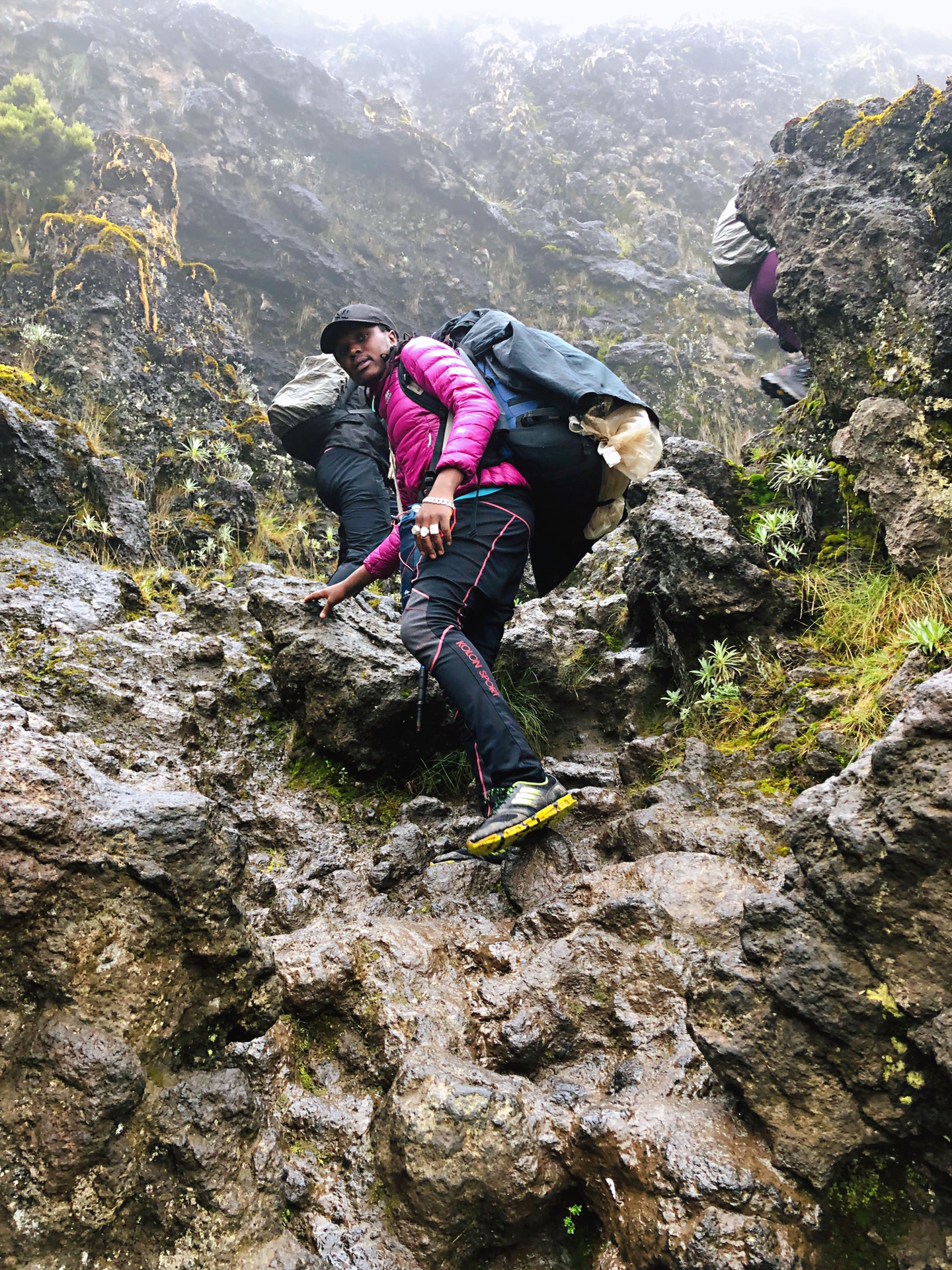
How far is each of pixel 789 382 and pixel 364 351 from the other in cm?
380

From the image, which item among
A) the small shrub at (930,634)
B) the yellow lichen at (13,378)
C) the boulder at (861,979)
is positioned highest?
the small shrub at (930,634)

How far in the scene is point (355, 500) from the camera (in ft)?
15.0

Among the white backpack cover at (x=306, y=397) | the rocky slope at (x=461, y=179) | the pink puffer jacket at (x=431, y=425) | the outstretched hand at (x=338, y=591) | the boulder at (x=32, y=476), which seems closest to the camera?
the pink puffer jacket at (x=431, y=425)

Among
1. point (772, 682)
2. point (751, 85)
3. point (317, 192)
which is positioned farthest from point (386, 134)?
point (772, 682)

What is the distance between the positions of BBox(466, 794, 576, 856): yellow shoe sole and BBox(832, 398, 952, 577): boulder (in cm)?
194

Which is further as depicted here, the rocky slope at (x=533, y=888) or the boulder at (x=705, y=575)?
the boulder at (x=705, y=575)

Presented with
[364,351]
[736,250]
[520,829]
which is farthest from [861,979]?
[736,250]

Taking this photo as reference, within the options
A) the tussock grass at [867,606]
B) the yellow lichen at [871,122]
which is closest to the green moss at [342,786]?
the tussock grass at [867,606]

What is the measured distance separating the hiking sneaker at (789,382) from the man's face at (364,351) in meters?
3.55

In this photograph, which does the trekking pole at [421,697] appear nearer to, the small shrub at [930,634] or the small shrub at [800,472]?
the small shrub at [930,634]

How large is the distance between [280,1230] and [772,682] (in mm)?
2783

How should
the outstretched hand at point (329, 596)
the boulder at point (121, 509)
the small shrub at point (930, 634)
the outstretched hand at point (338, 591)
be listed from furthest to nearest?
the boulder at point (121, 509) → the outstretched hand at point (329, 596) → the outstretched hand at point (338, 591) → the small shrub at point (930, 634)

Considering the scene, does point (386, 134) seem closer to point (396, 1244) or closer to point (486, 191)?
point (486, 191)

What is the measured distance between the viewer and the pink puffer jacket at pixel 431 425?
2861 mm
